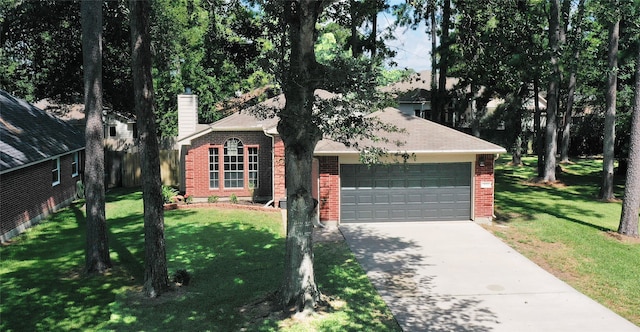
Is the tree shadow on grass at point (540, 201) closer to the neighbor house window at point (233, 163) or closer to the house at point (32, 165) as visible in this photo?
the neighbor house window at point (233, 163)

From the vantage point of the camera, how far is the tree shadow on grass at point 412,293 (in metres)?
9.92

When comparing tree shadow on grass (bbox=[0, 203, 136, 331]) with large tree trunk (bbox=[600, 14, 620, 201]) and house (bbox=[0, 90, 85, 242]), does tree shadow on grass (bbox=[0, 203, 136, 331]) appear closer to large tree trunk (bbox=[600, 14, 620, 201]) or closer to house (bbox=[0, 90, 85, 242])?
house (bbox=[0, 90, 85, 242])

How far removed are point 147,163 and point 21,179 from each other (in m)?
8.89

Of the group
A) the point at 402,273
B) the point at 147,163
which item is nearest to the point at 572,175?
the point at 402,273

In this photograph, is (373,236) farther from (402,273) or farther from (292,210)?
(292,210)

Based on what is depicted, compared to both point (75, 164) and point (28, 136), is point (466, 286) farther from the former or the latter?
point (75, 164)

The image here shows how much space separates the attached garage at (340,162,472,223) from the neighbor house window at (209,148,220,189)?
6.78 metres

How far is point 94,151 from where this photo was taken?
515 inches

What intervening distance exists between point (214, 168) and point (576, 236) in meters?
14.2

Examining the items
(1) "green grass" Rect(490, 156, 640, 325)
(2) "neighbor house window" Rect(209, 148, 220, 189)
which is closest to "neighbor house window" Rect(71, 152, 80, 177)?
(2) "neighbor house window" Rect(209, 148, 220, 189)

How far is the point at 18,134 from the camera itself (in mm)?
19094

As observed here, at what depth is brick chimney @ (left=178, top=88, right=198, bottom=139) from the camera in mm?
23625

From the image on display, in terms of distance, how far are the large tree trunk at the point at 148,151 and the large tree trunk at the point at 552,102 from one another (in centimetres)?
2010

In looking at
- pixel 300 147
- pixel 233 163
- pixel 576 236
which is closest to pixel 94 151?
pixel 300 147
